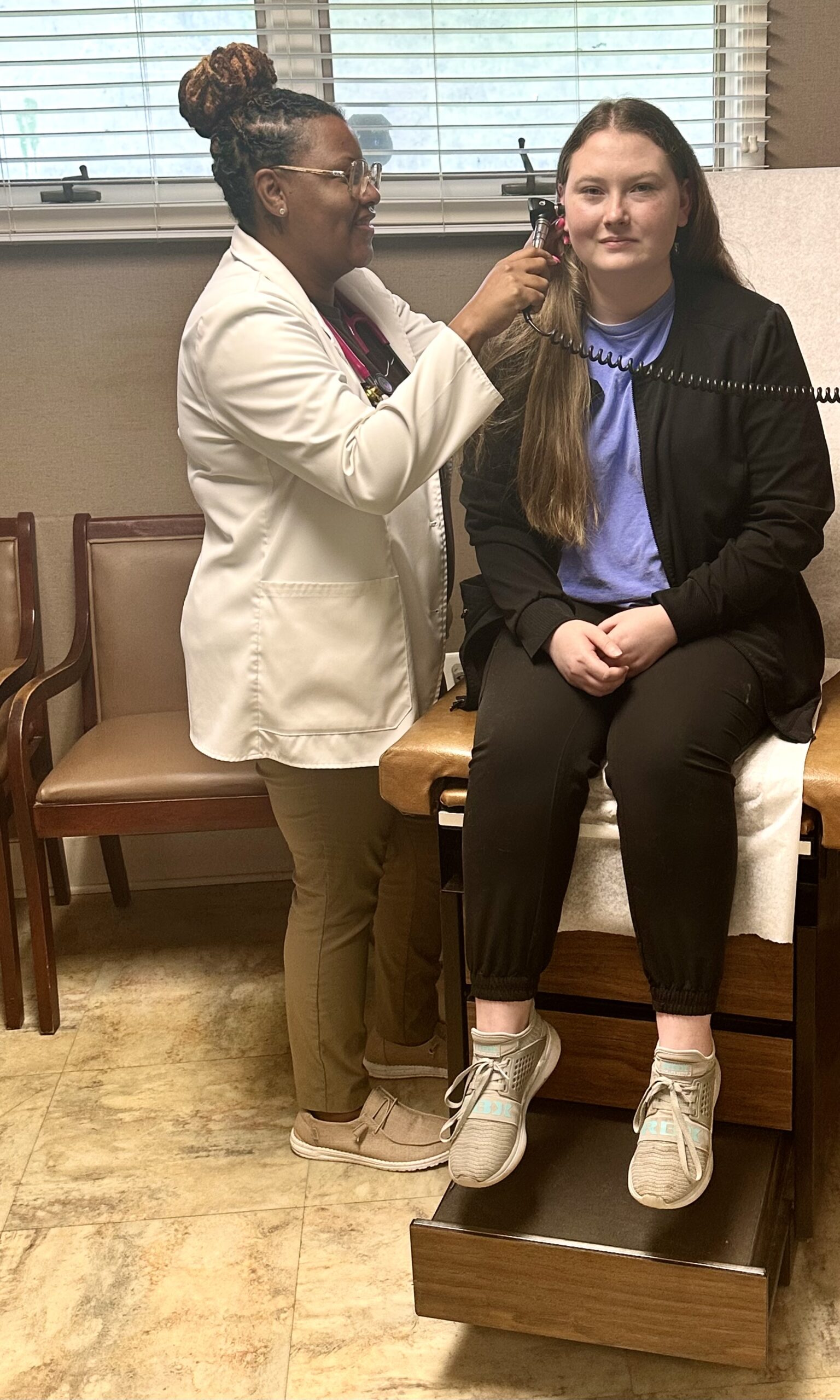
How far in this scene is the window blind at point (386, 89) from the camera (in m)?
2.15

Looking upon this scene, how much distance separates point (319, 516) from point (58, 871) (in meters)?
1.23

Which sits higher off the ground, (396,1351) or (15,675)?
(15,675)

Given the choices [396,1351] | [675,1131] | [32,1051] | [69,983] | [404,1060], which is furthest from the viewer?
[69,983]

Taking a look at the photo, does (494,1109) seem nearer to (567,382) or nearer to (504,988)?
(504,988)

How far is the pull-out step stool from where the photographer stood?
1199 mm

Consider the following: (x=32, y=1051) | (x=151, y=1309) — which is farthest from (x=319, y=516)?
(x=32, y=1051)

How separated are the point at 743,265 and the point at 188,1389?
1634 millimetres

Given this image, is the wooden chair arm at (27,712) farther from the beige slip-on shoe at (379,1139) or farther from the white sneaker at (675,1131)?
the white sneaker at (675,1131)

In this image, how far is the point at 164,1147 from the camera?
5.61 feet

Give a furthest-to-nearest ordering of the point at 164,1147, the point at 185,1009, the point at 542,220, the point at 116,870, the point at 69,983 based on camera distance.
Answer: the point at 116,870
the point at 69,983
the point at 185,1009
the point at 164,1147
the point at 542,220

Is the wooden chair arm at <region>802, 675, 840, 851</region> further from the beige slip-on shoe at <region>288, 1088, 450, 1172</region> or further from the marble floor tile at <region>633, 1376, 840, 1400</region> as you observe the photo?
the beige slip-on shoe at <region>288, 1088, 450, 1172</region>

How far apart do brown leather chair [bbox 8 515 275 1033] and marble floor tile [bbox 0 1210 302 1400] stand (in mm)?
583

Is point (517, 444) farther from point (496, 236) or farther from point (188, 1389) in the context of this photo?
point (188, 1389)

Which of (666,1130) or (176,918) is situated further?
(176,918)
